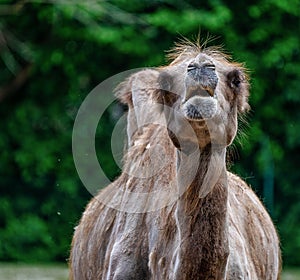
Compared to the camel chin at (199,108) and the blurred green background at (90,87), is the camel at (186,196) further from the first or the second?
the blurred green background at (90,87)

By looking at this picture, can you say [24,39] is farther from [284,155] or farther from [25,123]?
[284,155]

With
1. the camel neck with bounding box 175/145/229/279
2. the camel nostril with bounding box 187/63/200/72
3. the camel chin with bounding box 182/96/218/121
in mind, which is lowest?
the camel neck with bounding box 175/145/229/279

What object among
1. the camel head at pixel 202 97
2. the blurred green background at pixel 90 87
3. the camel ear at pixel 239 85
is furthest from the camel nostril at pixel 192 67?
the blurred green background at pixel 90 87

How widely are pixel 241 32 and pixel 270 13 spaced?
436 millimetres

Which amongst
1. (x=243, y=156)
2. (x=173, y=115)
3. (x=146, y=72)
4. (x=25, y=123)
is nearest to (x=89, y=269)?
(x=146, y=72)

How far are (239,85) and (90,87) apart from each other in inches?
335

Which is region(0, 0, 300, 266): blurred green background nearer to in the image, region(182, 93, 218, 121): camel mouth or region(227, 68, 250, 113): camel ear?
region(227, 68, 250, 113): camel ear

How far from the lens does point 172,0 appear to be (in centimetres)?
1249

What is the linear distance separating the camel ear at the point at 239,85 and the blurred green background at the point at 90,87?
7.10 meters

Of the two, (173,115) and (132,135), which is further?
(132,135)

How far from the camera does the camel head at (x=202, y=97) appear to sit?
14.9ft

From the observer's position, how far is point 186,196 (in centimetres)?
477

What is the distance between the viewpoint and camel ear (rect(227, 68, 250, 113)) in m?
4.91

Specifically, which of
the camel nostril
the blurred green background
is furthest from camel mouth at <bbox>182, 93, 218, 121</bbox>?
the blurred green background
